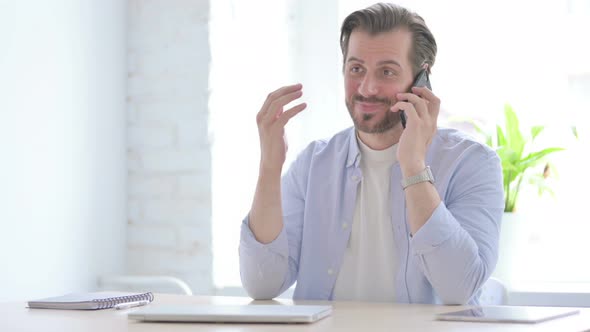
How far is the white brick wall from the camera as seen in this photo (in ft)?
8.89

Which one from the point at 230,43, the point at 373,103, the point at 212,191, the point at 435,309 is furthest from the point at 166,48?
the point at 435,309

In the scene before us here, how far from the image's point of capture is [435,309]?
4.96ft

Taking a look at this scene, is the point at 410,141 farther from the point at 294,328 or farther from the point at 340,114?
the point at 340,114

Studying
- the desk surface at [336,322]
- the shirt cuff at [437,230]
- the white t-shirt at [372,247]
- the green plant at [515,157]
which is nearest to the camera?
the desk surface at [336,322]

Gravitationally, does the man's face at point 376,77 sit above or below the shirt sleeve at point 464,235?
above

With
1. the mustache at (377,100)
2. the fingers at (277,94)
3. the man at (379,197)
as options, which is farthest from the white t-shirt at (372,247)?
the fingers at (277,94)

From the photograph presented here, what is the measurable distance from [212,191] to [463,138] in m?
0.93

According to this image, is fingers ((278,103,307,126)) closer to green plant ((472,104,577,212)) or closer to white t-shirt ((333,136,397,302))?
white t-shirt ((333,136,397,302))

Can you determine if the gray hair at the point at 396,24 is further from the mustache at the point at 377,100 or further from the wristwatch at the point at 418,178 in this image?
the wristwatch at the point at 418,178

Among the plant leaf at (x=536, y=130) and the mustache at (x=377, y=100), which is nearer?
the mustache at (x=377, y=100)

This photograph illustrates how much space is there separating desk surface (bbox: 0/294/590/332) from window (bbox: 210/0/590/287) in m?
1.18

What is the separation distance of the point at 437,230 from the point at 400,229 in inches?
9.8

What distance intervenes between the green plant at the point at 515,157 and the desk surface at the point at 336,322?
1.01 metres

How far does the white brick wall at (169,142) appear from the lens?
8.89 ft
